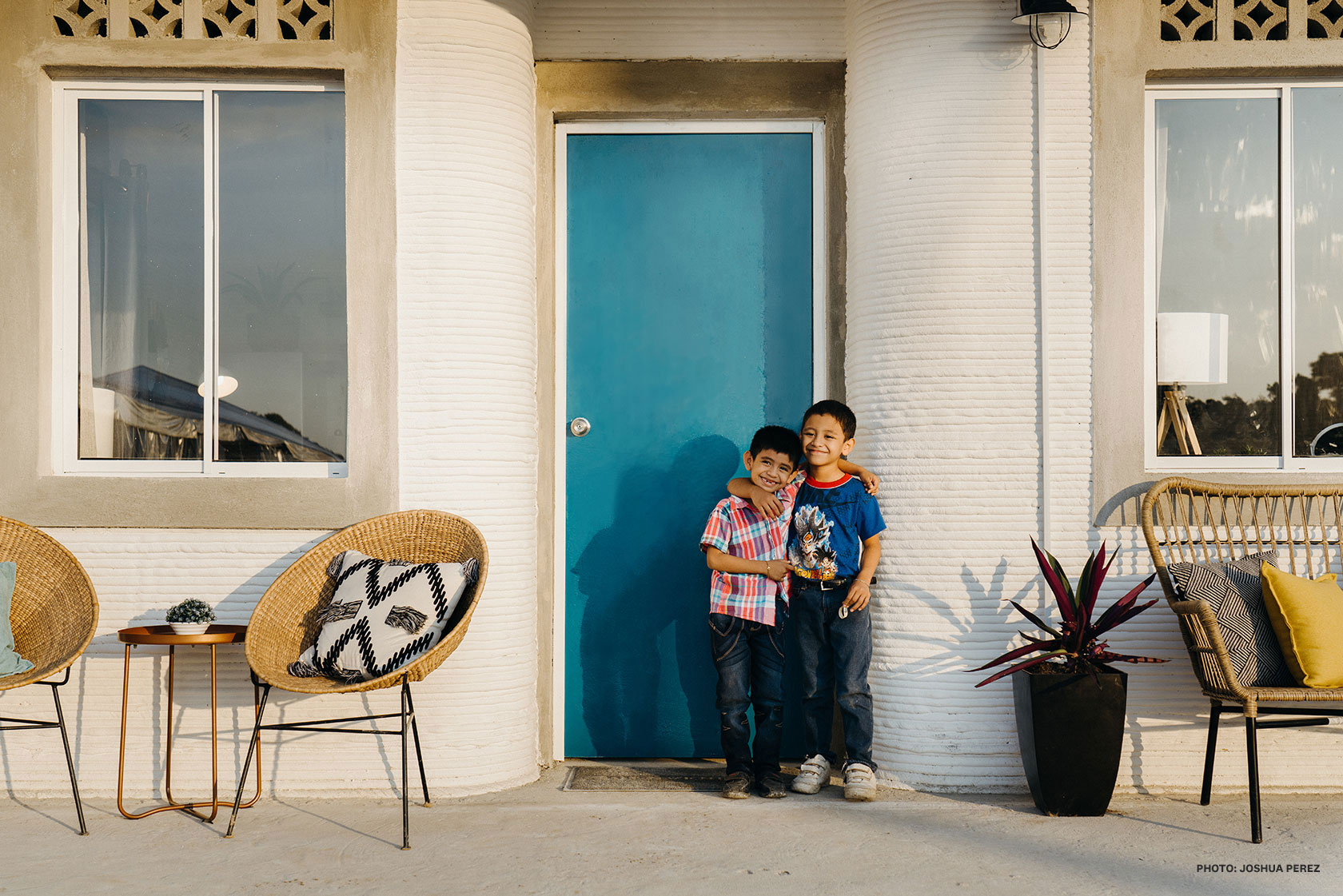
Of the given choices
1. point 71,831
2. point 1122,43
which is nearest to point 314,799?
point 71,831

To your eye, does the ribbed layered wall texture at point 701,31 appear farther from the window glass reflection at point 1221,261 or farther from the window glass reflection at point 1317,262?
the window glass reflection at point 1317,262

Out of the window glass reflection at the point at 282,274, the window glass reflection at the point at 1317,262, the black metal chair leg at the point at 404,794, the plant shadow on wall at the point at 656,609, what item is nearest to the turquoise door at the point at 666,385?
the plant shadow on wall at the point at 656,609

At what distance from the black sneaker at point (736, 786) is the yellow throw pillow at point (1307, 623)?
71.9 inches

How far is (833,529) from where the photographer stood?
377cm

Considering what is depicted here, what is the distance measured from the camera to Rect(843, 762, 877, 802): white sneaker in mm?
3609

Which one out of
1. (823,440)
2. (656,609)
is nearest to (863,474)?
(823,440)

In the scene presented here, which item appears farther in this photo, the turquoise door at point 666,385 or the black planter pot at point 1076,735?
the turquoise door at point 666,385

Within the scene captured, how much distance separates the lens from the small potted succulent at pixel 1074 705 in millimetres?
3395

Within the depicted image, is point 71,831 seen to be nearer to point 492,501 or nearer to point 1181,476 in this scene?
point 492,501

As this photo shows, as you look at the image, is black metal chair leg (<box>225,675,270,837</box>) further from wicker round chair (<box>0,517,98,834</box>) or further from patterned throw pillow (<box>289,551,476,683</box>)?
wicker round chair (<box>0,517,98,834</box>)

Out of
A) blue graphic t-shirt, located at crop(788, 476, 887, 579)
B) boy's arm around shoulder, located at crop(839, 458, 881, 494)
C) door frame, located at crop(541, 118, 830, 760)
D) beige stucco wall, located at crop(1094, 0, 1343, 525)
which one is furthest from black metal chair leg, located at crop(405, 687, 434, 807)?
beige stucco wall, located at crop(1094, 0, 1343, 525)

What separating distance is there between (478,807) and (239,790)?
78 cm

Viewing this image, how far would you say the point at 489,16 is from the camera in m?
3.90

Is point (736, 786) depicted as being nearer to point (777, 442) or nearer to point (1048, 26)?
point (777, 442)
